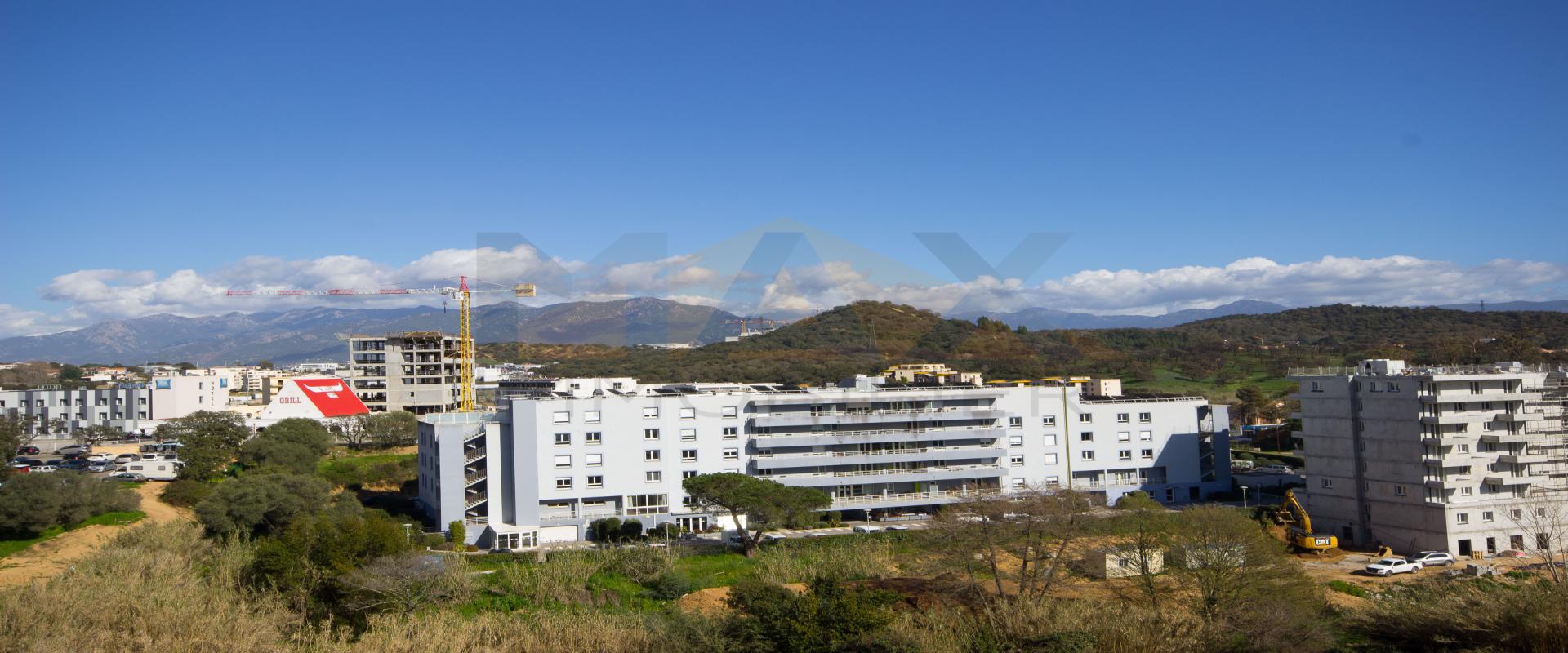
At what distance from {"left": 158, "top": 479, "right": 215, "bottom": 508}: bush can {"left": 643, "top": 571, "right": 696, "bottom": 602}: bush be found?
22.7 meters

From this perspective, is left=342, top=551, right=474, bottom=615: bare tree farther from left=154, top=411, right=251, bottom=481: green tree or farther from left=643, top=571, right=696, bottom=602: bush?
left=154, top=411, right=251, bottom=481: green tree

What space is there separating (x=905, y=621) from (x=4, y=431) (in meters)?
48.3

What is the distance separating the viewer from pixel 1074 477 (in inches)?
1655

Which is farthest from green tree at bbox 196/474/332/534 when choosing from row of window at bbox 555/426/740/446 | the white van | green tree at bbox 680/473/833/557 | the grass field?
green tree at bbox 680/473/833/557

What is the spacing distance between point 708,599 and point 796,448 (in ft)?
47.6

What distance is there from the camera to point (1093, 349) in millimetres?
91875

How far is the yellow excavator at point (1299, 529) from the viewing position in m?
33.3

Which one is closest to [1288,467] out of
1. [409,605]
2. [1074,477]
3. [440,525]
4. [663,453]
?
[1074,477]

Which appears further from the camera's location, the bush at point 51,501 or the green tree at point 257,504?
the green tree at point 257,504

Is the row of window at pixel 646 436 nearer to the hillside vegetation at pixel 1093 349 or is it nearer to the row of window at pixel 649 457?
the row of window at pixel 649 457

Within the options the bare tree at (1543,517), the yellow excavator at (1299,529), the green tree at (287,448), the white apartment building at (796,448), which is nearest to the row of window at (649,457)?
the white apartment building at (796,448)

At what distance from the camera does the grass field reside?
3256 cm

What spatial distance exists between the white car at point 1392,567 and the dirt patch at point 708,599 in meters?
17.6

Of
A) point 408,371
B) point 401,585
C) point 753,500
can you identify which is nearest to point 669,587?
point 401,585
